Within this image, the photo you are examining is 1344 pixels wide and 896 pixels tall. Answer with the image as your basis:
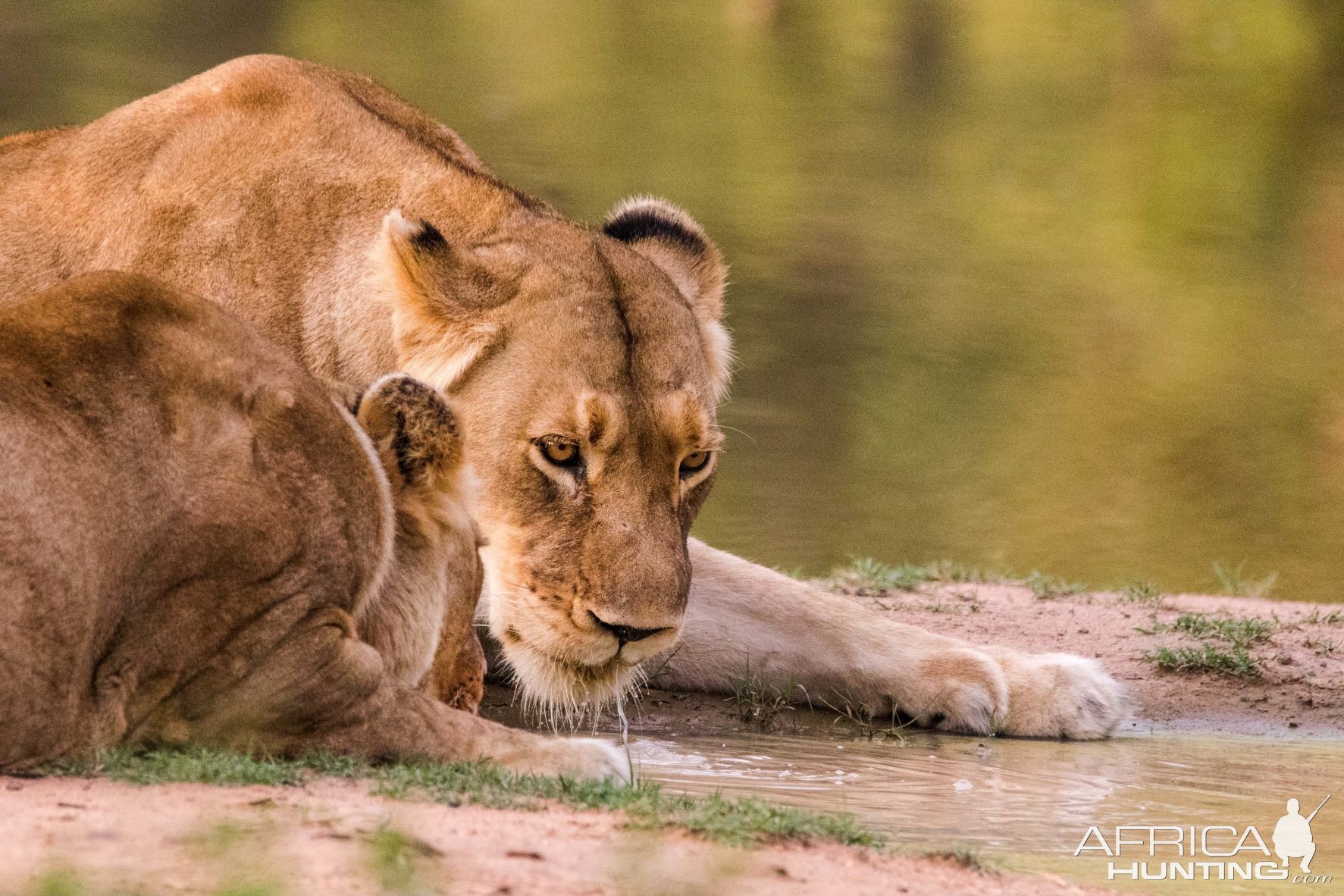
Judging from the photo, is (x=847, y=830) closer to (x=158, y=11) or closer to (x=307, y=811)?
(x=307, y=811)

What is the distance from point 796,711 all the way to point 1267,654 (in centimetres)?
150

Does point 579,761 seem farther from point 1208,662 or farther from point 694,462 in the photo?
point 1208,662

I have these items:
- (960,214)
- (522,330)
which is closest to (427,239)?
(522,330)

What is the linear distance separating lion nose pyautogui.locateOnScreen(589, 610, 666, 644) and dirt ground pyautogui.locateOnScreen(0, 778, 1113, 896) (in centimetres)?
119

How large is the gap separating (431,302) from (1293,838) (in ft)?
7.30

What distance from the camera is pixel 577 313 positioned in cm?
507

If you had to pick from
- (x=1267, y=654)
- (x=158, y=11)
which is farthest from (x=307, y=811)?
(x=158, y=11)

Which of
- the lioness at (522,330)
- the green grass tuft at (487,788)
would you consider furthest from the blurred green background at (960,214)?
the green grass tuft at (487,788)

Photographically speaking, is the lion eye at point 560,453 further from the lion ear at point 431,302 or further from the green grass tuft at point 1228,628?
the green grass tuft at point 1228,628

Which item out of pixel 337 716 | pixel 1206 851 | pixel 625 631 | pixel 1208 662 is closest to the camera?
pixel 337 716

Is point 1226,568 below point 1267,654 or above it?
above

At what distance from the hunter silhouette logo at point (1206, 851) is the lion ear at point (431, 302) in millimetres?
1747

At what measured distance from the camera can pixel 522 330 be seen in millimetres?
5086

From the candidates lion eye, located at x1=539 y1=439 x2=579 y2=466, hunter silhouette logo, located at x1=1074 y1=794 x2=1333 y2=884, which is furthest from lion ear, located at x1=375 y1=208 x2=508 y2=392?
hunter silhouette logo, located at x1=1074 y1=794 x2=1333 y2=884
